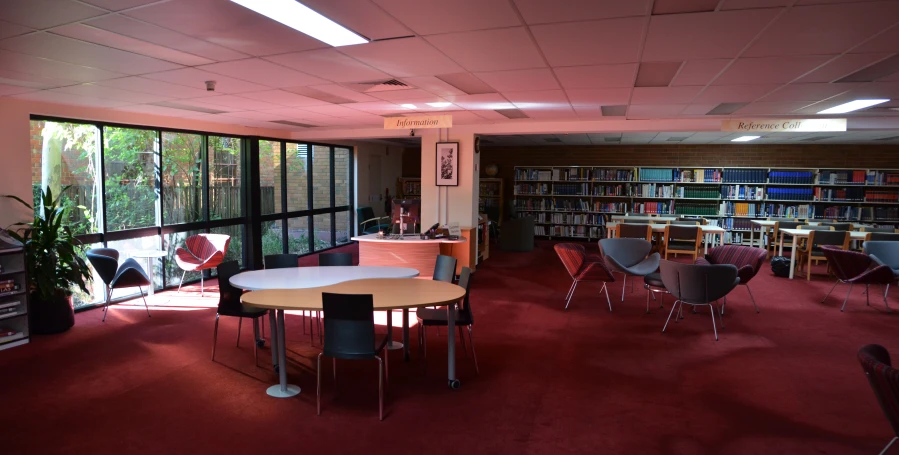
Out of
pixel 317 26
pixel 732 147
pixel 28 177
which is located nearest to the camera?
pixel 317 26

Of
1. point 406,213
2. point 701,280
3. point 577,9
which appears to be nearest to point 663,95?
point 701,280

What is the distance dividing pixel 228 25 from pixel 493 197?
1122cm

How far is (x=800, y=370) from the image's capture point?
458cm

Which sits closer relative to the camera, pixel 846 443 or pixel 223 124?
pixel 846 443

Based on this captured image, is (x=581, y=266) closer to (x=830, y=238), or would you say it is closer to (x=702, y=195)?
(x=830, y=238)

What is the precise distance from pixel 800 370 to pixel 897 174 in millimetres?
9664

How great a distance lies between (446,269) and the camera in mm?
5074

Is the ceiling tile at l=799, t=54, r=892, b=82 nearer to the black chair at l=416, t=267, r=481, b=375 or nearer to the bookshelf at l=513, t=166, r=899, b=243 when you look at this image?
the black chair at l=416, t=267, r=481, b=375

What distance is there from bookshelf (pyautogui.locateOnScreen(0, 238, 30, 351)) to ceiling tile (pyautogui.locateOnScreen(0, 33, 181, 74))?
2.29m

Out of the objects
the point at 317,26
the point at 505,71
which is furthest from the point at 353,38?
the point at 505,71

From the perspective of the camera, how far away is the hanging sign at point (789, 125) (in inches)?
276

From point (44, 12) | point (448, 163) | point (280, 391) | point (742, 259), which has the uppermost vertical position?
point (44, 12)

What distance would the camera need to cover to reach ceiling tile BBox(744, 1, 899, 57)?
2787 millimetres

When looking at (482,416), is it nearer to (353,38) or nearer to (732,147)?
(353,38)
